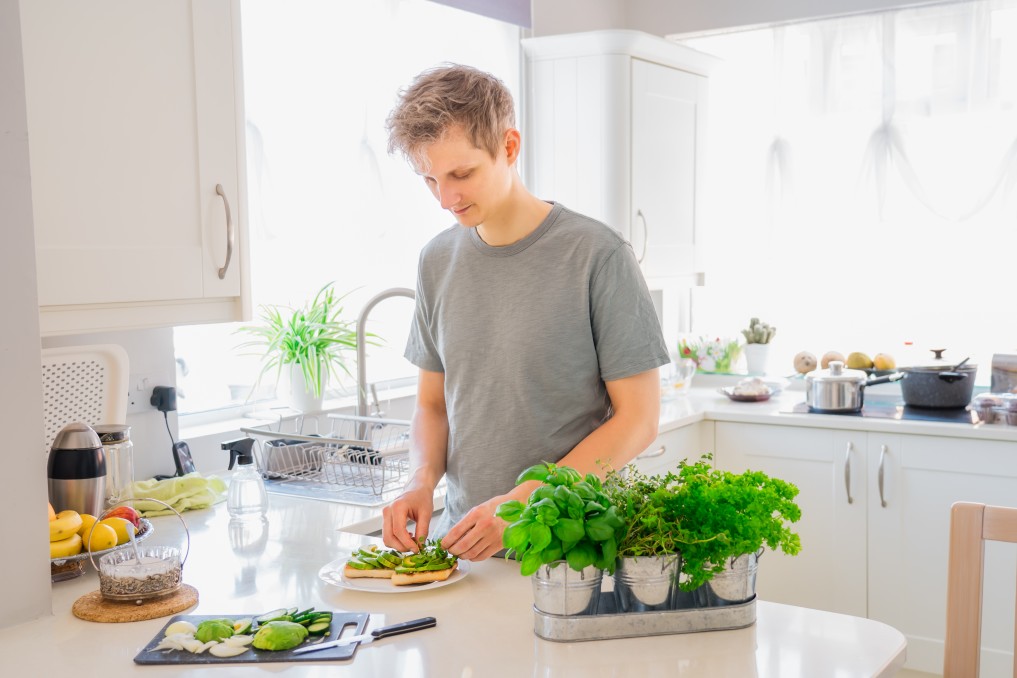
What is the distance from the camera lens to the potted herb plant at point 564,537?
120cm

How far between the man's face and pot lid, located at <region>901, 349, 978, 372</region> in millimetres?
2095

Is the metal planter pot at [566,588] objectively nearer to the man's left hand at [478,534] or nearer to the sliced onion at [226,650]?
the man's left hand at [478,534]

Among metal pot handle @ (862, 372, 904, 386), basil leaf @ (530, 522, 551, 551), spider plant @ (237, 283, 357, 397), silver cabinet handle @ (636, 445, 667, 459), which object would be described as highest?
spider plant @ (237, 283, 357, 397)

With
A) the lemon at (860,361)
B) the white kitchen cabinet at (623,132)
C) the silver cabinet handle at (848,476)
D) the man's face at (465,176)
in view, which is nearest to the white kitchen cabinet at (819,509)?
the silver cabinet handle at (848,476)

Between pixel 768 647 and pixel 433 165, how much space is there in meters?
0.86

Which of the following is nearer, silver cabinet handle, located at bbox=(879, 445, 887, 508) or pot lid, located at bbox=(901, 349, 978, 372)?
silver cabinet handle, located at bbox=(879, 445, 887, 508)

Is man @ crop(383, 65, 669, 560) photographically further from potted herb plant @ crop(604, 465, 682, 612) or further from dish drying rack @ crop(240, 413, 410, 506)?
dish drying rack @ crop(240, 413, 410, 506)

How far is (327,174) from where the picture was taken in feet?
9.76

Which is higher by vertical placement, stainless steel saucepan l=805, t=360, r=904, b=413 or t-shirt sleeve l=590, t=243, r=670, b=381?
t-shirt sleeve l=590, t=243, r=670, b=381

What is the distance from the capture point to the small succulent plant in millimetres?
3873

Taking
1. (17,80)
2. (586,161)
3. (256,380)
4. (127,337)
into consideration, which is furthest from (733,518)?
(586,161)

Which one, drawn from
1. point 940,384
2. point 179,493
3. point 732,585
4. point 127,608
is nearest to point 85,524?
point 127,608

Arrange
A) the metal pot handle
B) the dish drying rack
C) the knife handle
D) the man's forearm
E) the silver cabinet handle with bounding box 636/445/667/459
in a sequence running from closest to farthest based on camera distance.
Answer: the knife handle < the man's forearm < the dish drying rack < the silver cabinet handle with bounding box 636/445/667/459 < the metal pot handle

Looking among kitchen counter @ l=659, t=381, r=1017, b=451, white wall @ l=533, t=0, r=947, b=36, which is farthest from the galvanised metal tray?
white wall @ l=533, t=0, r=947, b=36
